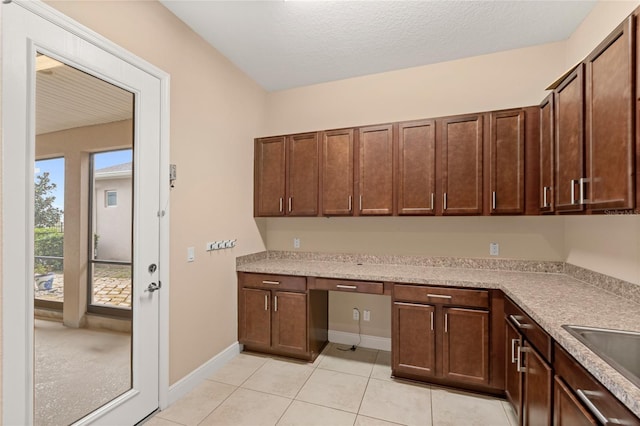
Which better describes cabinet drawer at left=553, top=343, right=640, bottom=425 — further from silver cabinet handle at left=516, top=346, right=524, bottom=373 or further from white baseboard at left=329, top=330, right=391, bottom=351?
white baseboard at left=329, top=330, right=391, bottom=351

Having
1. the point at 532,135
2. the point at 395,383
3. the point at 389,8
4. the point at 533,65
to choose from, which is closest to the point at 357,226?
the point at 395,383

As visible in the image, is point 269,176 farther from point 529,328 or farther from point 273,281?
point 529,328

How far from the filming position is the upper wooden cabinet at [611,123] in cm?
134

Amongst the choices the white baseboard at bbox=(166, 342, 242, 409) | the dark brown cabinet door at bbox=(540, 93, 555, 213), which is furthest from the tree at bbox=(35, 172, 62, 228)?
the dark brown cabinet door at bbox=(540, 93, 555, 213)

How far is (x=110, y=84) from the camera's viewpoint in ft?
5.98

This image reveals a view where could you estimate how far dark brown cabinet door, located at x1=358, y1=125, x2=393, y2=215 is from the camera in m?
2.81

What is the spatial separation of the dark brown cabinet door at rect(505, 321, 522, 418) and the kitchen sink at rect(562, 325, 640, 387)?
0.57m

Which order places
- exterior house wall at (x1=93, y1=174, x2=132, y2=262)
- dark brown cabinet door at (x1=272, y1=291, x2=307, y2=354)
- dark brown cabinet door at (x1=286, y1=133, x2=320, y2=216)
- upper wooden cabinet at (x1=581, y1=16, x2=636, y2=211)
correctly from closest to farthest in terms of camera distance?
upper wooden cabinet at (x1=581, y1=16, x2=636, y2=211)
exterior house wall at (x1=93, y1=174, x2=132, y2=262)
dark brown cabinet door at (x1=272, y1=291, x2=307, y2=354)
dark brown cabinet door at (x1=286, y1=133, x2=320, y2=216)

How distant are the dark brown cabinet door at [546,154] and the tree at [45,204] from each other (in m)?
3.21

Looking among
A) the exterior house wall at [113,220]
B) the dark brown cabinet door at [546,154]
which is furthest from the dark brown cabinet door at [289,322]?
the dark brown cabinet door at [546,154]

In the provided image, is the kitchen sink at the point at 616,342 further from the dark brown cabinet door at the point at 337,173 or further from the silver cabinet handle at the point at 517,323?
the dark brown cabinet door at the point at 337,173

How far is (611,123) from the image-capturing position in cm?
146

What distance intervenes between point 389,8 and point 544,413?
8.97ft

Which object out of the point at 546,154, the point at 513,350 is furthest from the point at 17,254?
the point at 546,154
